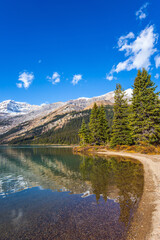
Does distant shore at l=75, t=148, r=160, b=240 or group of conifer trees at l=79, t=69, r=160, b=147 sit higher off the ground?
group of conifer trees at l=79, t=69, r=160, b=147

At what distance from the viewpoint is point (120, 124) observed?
4819 cm

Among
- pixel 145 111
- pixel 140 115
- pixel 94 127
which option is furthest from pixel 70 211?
pixel 94 127

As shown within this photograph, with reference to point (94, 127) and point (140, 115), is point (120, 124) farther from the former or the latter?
point (94, 127)

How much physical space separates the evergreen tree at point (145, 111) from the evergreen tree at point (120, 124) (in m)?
4.73

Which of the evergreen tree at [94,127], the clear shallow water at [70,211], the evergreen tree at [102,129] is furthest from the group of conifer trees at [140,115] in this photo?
the clear shallow water at [70,211]

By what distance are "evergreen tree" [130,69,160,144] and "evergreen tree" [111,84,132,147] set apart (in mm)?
4733

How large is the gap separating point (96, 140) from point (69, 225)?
5627cm

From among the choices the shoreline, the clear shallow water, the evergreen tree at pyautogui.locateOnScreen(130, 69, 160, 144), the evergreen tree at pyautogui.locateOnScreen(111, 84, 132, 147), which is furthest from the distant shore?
the evergreen tree at pyautogui.locateOnScreen(111, 84, 132, 147)

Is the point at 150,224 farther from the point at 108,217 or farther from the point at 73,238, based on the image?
the point at 73,238

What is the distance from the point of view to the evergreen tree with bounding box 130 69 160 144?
36.1 metres

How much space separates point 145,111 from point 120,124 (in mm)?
11861

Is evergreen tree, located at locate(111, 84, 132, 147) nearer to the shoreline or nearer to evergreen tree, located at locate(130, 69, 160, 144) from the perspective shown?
evergreen tree, located at locate(130, 69, 160, 144)

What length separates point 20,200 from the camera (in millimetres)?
12062

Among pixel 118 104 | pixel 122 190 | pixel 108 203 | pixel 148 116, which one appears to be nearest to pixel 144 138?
pixel 148 116
